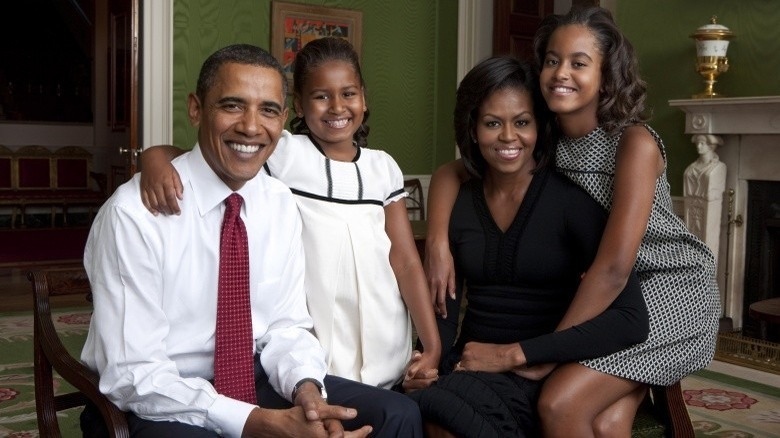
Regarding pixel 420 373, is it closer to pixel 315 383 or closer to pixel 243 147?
pixel 315 383

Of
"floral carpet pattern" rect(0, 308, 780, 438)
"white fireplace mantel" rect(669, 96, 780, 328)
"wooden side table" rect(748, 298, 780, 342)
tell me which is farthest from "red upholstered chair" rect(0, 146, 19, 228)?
"wooden side table" rect(748, 298, 780, 342)

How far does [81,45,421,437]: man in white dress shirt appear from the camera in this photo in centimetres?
169

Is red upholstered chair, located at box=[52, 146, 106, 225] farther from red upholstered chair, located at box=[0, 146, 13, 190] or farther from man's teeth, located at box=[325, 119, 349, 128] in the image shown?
man's teeth, located at box=[325, 119, 349, 128]

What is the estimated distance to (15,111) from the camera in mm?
11477

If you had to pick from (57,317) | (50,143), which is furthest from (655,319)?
(50,143)

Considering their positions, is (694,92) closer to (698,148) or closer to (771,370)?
(698,148)

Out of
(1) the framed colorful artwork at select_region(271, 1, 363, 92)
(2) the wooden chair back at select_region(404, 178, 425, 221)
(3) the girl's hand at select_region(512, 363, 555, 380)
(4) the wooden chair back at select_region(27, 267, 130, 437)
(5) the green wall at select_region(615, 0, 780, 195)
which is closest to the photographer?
(4) the wooden chair back at select_region(27, 267, 130, 437)

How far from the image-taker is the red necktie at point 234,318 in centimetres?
181

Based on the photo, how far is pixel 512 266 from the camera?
2.07m

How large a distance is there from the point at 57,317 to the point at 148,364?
13.7ft

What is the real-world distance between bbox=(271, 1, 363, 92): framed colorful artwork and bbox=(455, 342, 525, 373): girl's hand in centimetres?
488

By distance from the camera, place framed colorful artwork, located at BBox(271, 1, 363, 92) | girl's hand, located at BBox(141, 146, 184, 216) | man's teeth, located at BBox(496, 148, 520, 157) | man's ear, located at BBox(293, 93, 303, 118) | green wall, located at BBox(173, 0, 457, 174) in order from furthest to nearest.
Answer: green wall, located at BBox(173, 0, 457, 174), framed colorful artwork, located at BBox(271, 1, 363, 92), man's ear, located at BBox(293, 93, 303, 118), man's teeth, located at BBox(496, 148, 520, 157), girl's hand, located at BBox(141, 146, 184, 216)

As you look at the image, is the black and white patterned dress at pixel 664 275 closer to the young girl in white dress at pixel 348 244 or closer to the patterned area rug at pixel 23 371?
the young girl in white dress at pixel 348 244

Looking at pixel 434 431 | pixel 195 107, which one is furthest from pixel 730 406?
pixel 195 107
